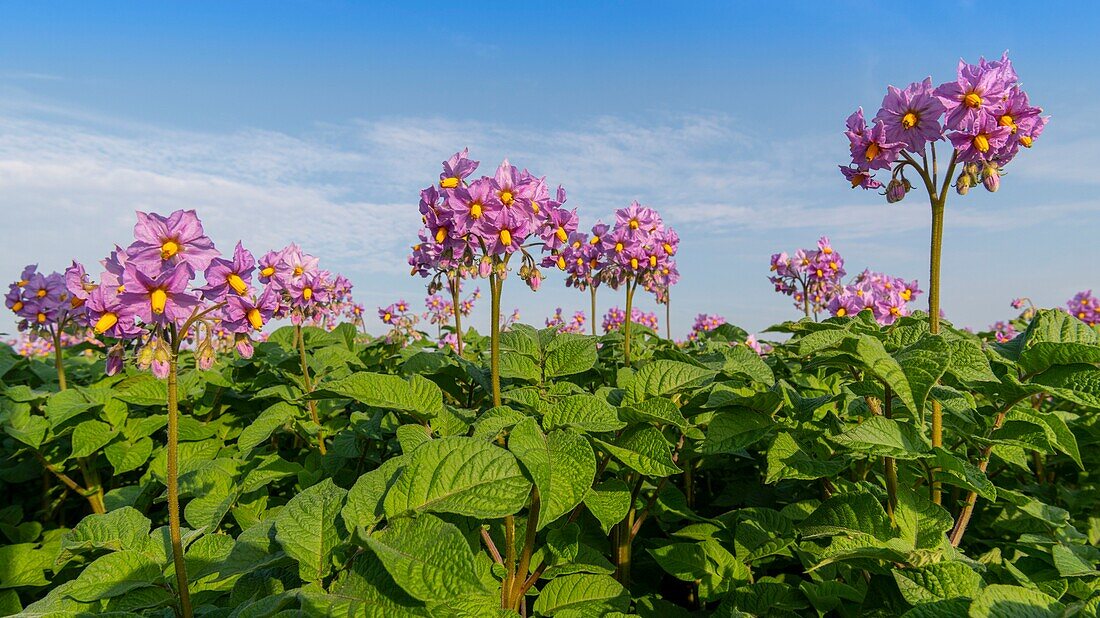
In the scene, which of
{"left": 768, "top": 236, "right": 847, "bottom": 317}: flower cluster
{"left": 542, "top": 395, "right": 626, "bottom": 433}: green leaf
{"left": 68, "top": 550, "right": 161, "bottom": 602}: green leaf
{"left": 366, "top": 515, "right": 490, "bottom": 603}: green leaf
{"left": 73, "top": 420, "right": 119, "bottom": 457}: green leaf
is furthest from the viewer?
{"left": 768, "top": 236, "right": 847, "bottom": 317}: flower cluster

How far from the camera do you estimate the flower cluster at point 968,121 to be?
2.50 m

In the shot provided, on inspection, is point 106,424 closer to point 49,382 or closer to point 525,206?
point 49,382

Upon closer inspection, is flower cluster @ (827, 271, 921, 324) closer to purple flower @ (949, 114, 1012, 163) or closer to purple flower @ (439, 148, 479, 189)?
purple flower @ (949, 114, 1012, 163)

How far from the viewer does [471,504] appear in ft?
4.99

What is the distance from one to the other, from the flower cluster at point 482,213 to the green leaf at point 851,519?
1.38 m

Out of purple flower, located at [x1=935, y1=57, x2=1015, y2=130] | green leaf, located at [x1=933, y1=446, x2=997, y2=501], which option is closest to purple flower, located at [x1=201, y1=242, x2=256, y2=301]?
green leaf, located at [x1=933, y1=446, x2=997, y2=501]

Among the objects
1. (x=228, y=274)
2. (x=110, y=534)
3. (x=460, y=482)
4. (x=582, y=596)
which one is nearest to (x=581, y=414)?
(x=460, y=482)

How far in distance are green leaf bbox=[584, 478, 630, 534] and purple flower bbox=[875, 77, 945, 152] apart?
5.77 ft

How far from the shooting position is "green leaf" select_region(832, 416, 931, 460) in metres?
1.64

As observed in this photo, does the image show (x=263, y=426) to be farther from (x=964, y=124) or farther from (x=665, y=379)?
(x=964, y=124)

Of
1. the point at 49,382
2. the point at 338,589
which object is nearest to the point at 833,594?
the point at 338,589

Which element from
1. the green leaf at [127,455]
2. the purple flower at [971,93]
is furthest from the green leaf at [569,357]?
the green leaf at [127,455]

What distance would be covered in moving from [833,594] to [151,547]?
200 centimetres

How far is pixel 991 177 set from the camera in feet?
8.31
